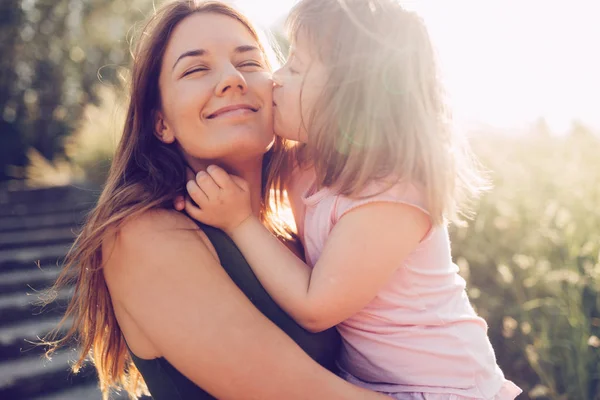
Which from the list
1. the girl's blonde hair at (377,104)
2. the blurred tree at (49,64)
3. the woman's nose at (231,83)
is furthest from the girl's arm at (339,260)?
the blurred tree at (49,64)

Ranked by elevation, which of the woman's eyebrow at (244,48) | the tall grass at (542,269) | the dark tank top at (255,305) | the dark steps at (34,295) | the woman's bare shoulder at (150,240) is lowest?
the tall grass at (542,269)

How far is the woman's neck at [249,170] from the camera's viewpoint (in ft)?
7.27

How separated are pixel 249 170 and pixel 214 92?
1.37ft

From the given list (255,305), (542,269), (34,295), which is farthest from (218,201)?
(34,295)

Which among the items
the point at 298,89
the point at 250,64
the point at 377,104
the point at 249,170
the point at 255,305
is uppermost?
the point at 250,64

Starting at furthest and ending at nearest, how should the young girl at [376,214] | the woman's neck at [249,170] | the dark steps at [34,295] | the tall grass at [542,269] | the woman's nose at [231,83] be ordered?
the dark steps at [34,295], the tall grass at [542,269], the woman's neck at [249,170], the woman's nose at [231,83], the young girl at [376,214]

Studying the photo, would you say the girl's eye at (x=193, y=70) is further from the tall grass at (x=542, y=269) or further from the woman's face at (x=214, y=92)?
the tall grass at (x=542, y=269)

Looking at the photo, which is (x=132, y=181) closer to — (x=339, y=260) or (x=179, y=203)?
(x=179, y=203)

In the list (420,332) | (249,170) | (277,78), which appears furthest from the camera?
(249,170)

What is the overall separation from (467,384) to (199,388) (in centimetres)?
82

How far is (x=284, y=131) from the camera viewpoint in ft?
6.84

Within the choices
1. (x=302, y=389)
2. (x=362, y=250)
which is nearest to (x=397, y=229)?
(x=362, y=250)

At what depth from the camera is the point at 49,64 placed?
15742 millimetres

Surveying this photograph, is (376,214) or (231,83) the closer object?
(376,214)
